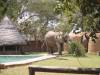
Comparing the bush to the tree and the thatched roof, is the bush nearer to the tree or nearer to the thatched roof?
the thatched roof

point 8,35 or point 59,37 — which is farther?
point 8,35

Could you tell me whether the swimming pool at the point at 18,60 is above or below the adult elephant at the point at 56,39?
below

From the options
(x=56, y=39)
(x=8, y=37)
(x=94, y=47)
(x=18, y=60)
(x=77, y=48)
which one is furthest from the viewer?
(x=8, y=37)

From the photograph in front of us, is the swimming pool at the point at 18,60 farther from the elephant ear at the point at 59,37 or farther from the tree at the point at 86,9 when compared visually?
the tree at the point at 86,9

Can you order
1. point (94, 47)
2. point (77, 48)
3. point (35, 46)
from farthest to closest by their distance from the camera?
point (35, 46), point (94, 47), point (77, 48)

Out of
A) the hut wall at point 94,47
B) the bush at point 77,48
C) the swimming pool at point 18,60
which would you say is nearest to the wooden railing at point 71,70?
the swimming pool at point 18,60

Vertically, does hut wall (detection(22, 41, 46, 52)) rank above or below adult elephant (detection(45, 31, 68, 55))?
below

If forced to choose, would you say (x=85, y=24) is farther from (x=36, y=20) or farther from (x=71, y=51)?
(x=36, y=20)

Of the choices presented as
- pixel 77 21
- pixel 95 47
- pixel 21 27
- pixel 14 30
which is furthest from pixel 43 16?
pixel 77 21

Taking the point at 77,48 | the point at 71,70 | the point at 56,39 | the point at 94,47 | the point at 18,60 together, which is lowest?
the point at 18,60

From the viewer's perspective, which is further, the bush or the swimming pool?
the bush

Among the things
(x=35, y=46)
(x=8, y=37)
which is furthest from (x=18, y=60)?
(x=35, y=46)

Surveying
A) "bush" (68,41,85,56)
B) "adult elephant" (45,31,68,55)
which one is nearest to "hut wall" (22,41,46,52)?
"adult elephant" (45,31,68,55)

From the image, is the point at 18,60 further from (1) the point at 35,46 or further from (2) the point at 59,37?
(1) the point at 35,46
